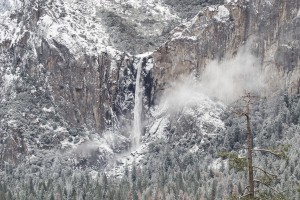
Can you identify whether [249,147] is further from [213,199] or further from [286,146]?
[213,199]

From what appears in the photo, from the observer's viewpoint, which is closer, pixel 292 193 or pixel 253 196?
pixel 253 196

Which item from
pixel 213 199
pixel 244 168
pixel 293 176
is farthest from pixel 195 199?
pixel 244 168

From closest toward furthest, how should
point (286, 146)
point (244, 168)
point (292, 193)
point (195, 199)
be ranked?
point (286, 146), point (244, 168), point (292, 193), point (195, 199)

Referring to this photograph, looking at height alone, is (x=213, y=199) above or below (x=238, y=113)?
below

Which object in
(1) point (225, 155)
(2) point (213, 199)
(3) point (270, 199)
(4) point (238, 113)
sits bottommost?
(2) point (213, 199)

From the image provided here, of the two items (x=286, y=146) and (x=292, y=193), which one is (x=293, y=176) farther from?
(x=286, y=146)

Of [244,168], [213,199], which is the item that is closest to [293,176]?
[213,199]

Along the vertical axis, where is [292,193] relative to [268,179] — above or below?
below

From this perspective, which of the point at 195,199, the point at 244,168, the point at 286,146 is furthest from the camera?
the point at 195,199

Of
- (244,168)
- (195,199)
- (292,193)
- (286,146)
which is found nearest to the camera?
(286,146)
